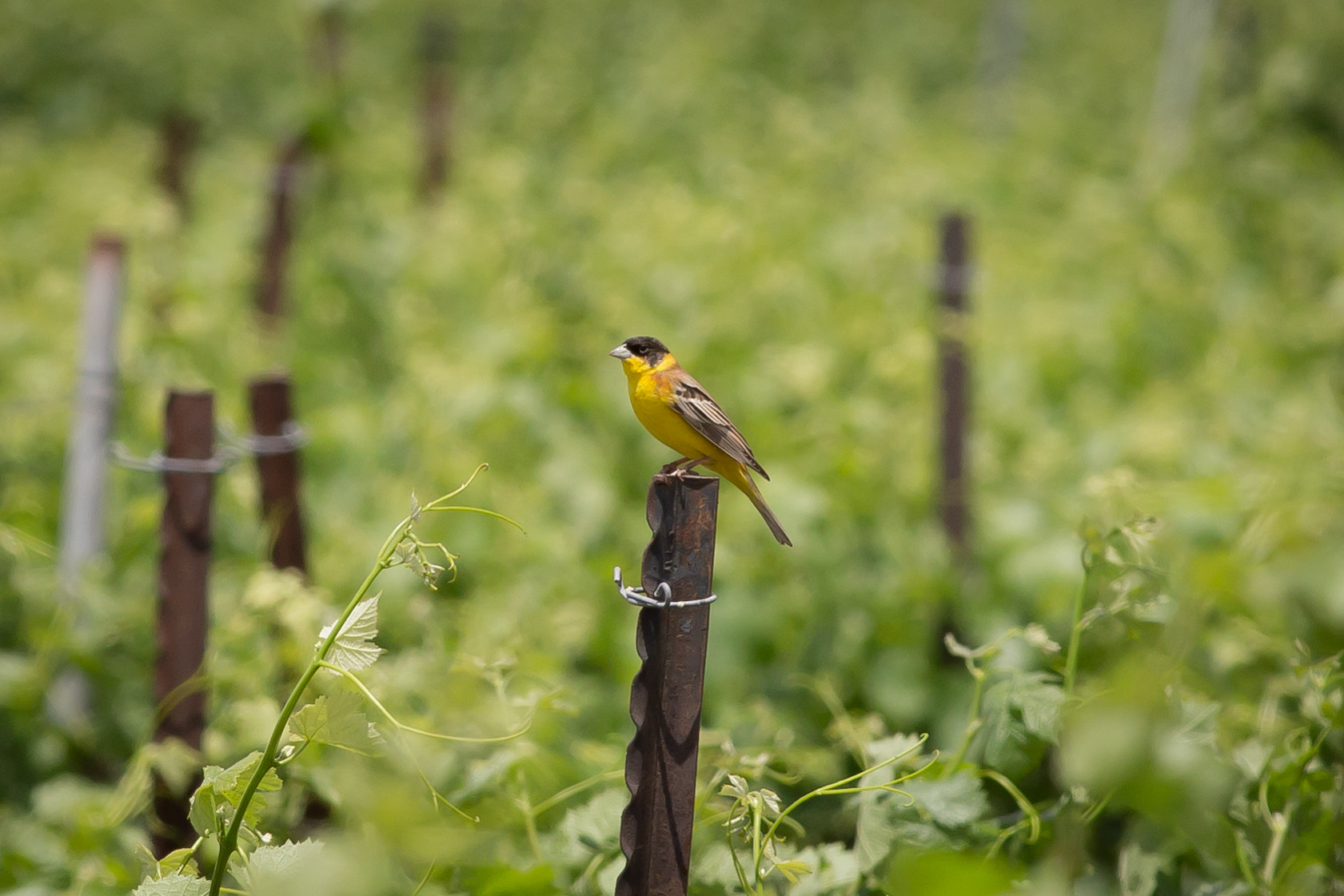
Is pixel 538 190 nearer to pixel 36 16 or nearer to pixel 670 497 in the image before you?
pixel 670 497

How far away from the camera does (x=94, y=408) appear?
10.6ft

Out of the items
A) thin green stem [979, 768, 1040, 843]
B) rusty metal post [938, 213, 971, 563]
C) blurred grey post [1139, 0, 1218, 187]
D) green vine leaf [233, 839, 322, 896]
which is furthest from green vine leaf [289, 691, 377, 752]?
blurred grey post [1139, 0, 1218, 187]

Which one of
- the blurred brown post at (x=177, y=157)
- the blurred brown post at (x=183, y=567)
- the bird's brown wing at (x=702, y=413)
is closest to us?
the bird's brown wing at (x=702, y=413)

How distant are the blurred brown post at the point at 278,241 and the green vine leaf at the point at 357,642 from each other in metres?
4.66

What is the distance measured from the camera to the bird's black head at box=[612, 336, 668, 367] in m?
2.04

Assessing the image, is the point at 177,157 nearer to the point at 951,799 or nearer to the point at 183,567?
the point at 183,567

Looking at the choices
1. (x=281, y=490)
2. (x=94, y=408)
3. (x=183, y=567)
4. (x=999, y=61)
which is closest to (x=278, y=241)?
(x=94, y=408)

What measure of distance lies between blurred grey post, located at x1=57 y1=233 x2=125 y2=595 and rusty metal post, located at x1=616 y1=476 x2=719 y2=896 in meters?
2.40

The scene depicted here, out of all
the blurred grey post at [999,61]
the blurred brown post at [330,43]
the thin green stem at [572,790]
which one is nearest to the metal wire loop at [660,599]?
the thin green stem at [572,790]

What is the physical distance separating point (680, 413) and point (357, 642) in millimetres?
754

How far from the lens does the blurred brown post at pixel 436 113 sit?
777 cm

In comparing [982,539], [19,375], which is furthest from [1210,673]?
[19,375]

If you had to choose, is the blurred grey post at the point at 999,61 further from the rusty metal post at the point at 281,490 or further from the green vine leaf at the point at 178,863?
the green vine leaf at the point at 178,863

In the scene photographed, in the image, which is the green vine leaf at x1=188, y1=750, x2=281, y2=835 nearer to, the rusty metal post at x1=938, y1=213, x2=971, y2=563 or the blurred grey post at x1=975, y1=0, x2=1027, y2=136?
the rusty metal post at x1=938, y1=213, x2=971, y2=563
